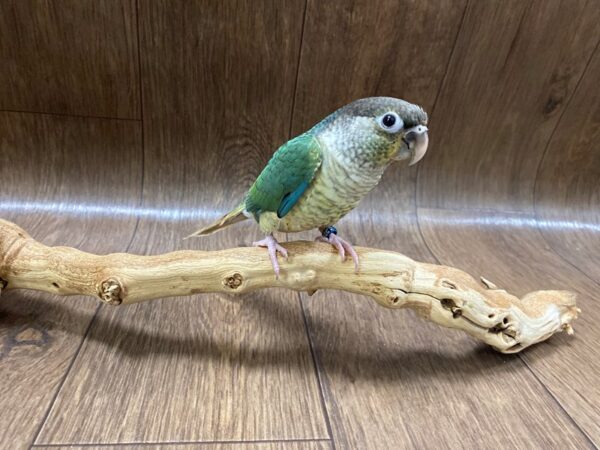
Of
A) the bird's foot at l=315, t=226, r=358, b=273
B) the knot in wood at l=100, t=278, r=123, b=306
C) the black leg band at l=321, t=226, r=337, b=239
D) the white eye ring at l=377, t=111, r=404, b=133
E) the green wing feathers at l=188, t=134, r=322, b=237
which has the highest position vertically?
the white eye ring at l=377, t=111, r=404, b=133

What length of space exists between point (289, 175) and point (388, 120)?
159 mm

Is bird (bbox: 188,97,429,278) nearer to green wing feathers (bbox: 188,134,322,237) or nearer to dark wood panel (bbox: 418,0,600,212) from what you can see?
green wing feathers (bbox: 188,134,322,237)

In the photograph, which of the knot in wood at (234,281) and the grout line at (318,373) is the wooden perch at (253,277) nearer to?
the knot in wood at (234,281)

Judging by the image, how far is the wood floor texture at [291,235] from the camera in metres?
0.58

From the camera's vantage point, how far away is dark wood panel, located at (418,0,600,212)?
1.00 m

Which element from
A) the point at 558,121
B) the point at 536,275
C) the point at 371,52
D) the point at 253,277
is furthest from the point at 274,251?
the point at 558,121

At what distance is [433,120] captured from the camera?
1073 mm

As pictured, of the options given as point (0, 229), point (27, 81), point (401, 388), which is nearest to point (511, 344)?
point (401, 388)

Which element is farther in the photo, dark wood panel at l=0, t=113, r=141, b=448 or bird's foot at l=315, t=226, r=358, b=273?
dark wood panel at l=0, t=113, r=141, b=448

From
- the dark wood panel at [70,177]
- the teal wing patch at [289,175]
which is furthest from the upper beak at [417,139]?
the dark wood panel at [70,177]

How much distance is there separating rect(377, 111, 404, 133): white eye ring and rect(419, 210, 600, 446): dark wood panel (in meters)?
0.46

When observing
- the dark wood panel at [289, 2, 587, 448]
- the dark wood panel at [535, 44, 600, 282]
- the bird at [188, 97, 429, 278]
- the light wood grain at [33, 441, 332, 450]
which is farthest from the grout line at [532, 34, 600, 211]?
the light wood grain at [33, 441, 332, 450]

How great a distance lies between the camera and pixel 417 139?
21.5 inches

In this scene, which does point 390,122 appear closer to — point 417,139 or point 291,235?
point 417,139
